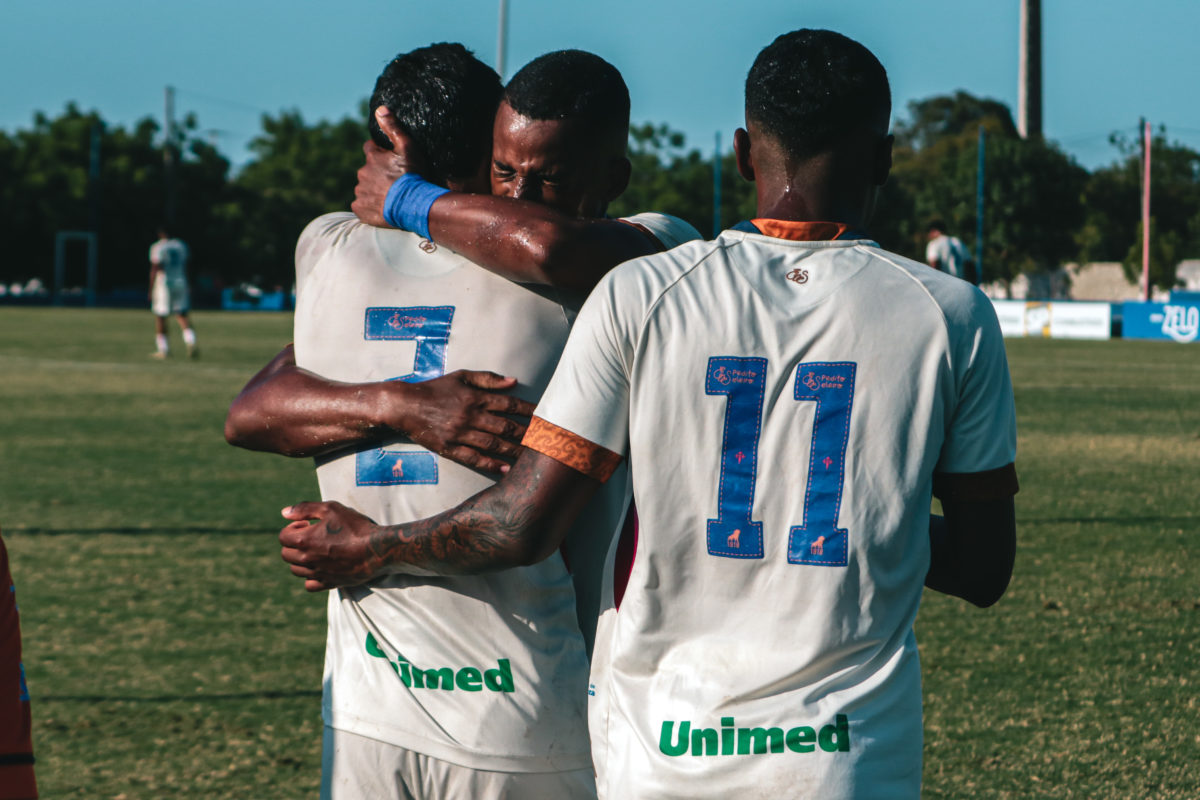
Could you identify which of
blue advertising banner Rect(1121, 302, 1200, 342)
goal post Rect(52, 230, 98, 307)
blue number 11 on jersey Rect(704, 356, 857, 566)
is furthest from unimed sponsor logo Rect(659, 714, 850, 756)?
goal post Rect(52, 230, 98, 307)

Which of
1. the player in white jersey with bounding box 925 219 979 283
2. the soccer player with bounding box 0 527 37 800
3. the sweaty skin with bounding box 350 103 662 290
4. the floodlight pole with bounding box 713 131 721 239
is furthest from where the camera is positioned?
the floodlight pole with bounding box 713 131 721 239

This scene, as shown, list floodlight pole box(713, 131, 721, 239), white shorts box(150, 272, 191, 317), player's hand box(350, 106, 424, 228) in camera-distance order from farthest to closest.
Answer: floodlight pole box(713, 131, 721, 239)
white shorts box(150, 272, 191, 317)
player's hand box(350, 106, 424, 228)

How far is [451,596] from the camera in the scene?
7.79 ft

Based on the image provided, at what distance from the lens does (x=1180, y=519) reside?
9086 millimetres

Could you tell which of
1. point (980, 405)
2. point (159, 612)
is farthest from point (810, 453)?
point (159, 612)

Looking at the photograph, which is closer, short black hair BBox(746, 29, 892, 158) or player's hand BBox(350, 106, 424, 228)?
short black hair BBox(746, 29, 892, 158)

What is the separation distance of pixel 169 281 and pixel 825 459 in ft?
78.7

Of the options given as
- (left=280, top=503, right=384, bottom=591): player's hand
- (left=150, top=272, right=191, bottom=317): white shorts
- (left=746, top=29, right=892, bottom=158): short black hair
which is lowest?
(left=280, top=503, right=384, bottom=591): player's hand

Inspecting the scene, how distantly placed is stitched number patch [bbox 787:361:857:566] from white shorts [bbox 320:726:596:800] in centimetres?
67

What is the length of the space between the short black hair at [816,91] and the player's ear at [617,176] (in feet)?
1.32

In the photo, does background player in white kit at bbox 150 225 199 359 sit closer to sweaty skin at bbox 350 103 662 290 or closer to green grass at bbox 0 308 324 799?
green grass at bbox 0 308 324 799

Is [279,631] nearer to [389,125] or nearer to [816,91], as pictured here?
[389,125]

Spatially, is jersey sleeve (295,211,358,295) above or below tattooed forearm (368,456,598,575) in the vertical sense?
above

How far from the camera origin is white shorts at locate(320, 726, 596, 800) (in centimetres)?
234
